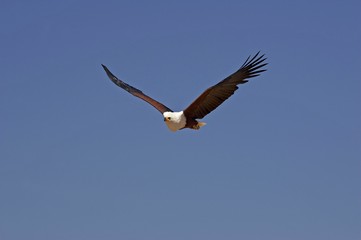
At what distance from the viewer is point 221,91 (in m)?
19.6

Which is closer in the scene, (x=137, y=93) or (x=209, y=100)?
(x=209, y=100)

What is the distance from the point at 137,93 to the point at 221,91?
4.62 meters

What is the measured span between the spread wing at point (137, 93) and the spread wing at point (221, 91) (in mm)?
1856

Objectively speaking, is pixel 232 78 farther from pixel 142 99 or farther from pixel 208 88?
pixel 142 99

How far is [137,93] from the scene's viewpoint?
76.7 feet

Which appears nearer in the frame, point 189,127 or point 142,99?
point 189,127


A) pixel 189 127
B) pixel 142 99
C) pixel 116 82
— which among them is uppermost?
pixel 116 82

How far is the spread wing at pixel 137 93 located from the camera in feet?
71.0

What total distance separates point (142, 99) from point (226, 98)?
157 inches

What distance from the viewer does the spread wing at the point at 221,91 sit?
19.4 m

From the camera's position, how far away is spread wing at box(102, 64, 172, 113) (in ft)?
71.0

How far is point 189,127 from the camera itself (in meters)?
19.9

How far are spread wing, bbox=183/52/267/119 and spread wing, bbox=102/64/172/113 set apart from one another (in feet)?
6.09

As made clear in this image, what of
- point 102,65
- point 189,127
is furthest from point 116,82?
point 189,127
